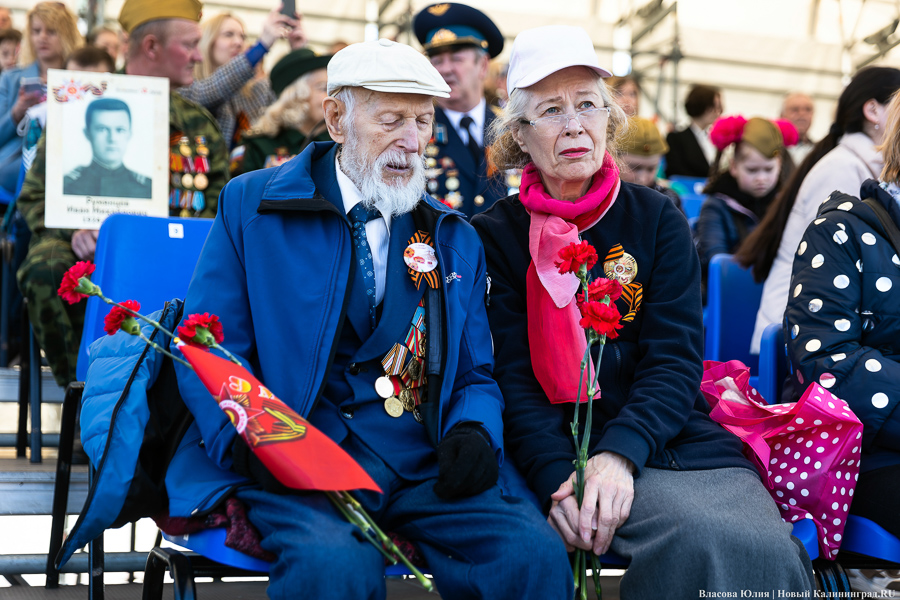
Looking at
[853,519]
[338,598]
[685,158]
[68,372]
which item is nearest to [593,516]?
[338,598]

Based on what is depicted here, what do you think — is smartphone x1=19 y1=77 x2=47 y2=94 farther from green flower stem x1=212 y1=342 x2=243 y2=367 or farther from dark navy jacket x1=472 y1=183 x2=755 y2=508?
green flower stem x1=212 y1=342 x2=243 y2=367

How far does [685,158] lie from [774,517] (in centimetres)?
578

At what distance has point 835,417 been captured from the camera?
2172 millimetres

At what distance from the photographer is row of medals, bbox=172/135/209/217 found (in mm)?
3793

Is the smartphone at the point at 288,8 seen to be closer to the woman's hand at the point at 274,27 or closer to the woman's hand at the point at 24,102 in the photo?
the woman's hand at the point at 274,27

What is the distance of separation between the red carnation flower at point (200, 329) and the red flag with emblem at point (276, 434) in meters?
0.04

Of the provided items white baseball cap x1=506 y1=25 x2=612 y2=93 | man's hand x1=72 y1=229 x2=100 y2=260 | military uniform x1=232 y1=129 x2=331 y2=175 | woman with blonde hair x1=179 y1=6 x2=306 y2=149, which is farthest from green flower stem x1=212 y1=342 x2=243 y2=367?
woman with blonde hair x1=179 y1=6 x2=306 y2=149

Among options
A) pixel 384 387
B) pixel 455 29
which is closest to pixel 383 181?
pixel 384 387

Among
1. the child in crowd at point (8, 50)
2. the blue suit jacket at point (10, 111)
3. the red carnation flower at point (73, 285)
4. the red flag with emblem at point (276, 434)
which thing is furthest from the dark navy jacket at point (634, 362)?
the child in crowd at point (8, 50)

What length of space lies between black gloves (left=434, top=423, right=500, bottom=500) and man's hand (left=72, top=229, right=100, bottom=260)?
2.12 meters

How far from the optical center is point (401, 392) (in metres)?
2.16

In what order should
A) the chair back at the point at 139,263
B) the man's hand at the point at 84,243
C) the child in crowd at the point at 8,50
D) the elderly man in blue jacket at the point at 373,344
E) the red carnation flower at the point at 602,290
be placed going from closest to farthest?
the red carnation flower at the point at 602,290
the elderly man in blue jacket at the point at 373,344
the chair back at the point at 139,263
the man's hand at the point at 84,243
the child in crowd at the point at 8,50

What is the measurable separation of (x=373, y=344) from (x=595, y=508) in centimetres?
63

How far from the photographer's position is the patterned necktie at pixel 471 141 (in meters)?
4.07
